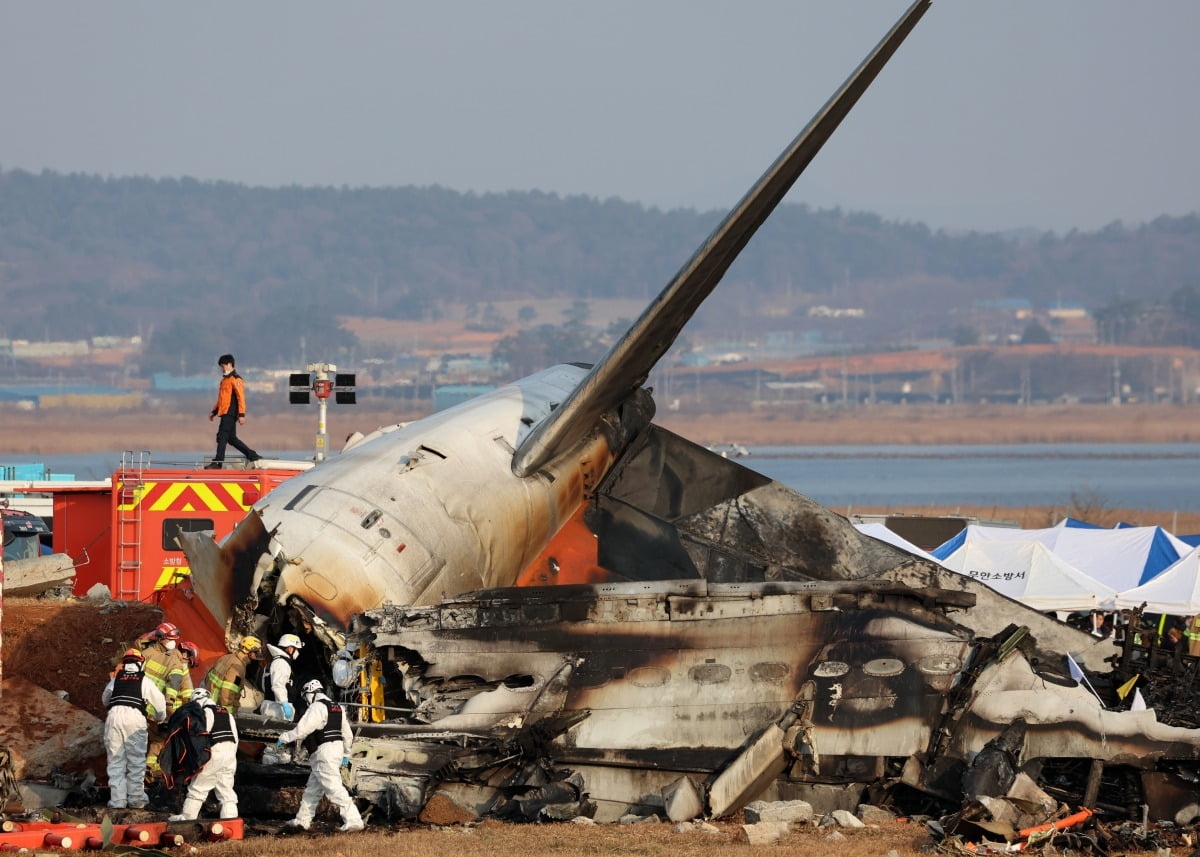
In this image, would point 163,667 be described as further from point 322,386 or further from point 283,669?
point 322,386

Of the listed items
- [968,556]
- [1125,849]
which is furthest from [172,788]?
[968,556]

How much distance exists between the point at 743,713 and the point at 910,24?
8984 mm

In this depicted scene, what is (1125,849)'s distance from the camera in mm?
15430

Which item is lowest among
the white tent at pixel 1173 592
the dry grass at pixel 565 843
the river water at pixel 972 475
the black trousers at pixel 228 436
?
the river water at pixel 972 475

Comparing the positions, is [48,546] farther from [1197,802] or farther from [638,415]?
[1197,802]

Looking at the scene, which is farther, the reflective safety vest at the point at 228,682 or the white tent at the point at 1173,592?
the white tent at the point at 1173,592

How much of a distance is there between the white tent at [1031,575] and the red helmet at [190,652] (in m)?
19.6

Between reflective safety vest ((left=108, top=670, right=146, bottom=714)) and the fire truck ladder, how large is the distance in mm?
10156

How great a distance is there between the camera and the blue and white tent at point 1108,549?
37000 mm

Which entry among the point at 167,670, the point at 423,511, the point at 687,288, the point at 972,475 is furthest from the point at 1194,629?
the point at 972,475

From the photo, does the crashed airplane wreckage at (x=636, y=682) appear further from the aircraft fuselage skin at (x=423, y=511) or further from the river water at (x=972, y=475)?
the river water at (x=972, y=475)

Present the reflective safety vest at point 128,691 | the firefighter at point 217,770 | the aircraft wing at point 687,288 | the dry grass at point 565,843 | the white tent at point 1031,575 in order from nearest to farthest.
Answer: the dry grass at point 565,843 < the firefighter at point 217,770 < the reflective safety vest at point 128,691 < the aircraft wing at point 687,288 < the white tent at point 1031,575

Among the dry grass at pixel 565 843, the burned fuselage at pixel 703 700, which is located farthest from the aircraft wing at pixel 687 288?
the dry grass at pixel 565 843

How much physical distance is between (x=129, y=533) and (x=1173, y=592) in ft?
70.1
